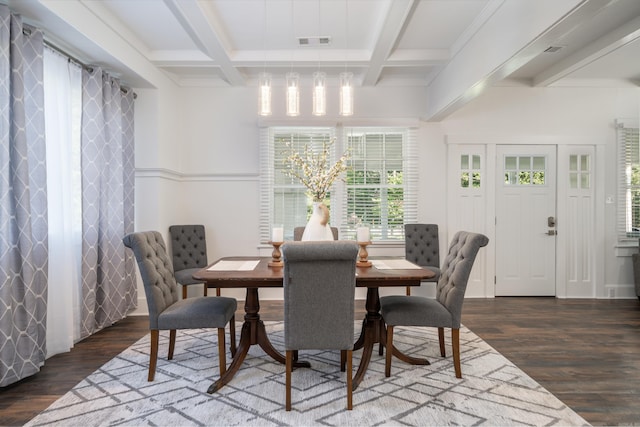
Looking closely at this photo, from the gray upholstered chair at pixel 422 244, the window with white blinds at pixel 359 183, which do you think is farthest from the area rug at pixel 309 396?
the window with white blinds at pixel 359 183

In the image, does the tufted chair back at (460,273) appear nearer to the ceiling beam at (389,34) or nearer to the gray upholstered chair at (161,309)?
the gray upholstered chair at (161,309)

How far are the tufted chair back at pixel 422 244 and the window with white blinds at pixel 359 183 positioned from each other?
0.84ft

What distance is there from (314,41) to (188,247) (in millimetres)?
2769

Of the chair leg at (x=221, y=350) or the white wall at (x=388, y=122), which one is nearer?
the chair leg at (x=221, y=350)

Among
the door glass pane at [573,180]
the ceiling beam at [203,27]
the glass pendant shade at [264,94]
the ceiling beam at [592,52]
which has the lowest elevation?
the door glass pane at [573,180]

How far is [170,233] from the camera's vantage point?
425 centimetres

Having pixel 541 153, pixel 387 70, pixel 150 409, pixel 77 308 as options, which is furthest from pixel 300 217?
pixel 541 153

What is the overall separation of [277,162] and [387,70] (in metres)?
1.82

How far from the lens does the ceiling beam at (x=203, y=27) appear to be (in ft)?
9.12

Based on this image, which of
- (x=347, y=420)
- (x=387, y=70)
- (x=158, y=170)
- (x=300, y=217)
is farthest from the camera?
(x=300, y=217)

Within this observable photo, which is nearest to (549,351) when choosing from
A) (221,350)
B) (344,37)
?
(221,350)

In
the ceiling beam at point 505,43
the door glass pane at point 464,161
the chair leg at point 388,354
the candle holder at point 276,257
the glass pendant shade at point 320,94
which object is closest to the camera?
the ceiling beam at point 505,43

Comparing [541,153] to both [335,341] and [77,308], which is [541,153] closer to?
[335,341]

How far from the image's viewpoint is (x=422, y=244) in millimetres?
4441
